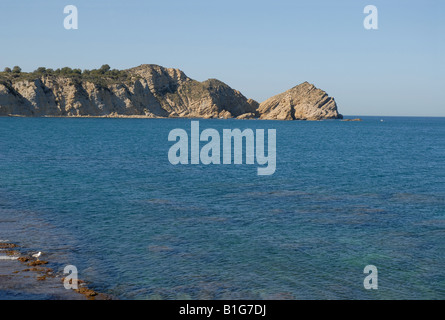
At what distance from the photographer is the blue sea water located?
1866 cm

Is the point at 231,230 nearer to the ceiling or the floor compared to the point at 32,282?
nearer to the ceiling

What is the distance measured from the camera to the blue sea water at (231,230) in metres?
18.7

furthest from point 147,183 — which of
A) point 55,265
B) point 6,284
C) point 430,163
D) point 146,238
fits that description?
point 430,163

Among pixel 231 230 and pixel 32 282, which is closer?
pixel 32 282

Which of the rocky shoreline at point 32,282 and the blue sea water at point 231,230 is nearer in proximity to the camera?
the rocky shoreline at point 32,282

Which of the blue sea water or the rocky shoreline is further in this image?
the blue sea water

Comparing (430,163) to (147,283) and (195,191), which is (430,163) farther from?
(147,283)

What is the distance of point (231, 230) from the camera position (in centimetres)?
2606

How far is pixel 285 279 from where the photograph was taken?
748 inches

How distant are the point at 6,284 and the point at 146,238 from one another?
26.4 feet
